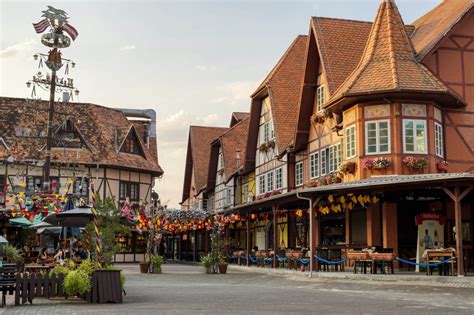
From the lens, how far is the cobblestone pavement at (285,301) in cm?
1368

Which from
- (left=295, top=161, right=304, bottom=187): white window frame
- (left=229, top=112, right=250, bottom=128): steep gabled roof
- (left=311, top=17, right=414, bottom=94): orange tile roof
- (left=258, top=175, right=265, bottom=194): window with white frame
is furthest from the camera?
(left=229, top=112, right=250, bottom=128): steep gabled roof

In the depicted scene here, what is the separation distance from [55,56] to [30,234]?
21.1m

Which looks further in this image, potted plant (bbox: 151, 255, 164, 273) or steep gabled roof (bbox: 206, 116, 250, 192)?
steep gabled roof (bbox: 206, 116, 250, 192)

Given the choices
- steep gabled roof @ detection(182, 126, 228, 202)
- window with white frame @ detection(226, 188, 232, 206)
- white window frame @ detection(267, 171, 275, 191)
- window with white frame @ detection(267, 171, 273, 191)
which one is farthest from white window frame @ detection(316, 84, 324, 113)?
steep gabled roof @ detection(182, 126, 228, 202)

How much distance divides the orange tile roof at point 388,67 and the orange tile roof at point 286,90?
8.09 meters

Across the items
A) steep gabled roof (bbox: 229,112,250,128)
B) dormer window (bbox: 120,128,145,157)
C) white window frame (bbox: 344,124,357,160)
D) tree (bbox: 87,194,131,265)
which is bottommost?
tree (bbox: 87,194,131,265)

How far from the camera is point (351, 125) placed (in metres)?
28.5

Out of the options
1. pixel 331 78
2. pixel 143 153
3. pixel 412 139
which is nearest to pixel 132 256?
pixel 143 153

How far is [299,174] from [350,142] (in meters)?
8.28

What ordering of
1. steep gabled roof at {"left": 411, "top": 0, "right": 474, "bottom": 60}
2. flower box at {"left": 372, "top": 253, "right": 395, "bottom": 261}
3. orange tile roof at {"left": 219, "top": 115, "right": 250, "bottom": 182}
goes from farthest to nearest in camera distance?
orange tile roof at {"left": 219, "top": 115, "right": 250, "bottom": 182} < steep gabled roof at {"left": 411, "top": 0, "right": 474, "bottom": 60} < flower box at {"left": 372, "top": 253, "right": 395, "bottom": 261}

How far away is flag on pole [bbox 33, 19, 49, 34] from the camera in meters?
27.9

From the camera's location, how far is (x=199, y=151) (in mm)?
62156

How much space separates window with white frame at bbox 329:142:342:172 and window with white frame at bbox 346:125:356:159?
6.32ft

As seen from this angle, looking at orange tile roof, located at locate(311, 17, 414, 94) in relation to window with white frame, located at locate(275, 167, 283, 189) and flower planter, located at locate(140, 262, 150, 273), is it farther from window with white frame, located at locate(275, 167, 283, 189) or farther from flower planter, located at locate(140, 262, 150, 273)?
flower planter, located at locate(140, 262, 150, 273)
